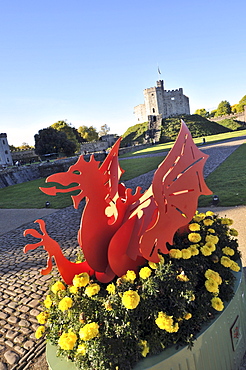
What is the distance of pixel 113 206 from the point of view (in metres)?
3.21

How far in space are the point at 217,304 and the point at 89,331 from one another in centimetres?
115

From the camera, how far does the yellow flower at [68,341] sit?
2086 millimetres

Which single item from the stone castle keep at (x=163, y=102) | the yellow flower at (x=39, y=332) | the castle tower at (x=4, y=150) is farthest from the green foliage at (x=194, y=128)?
the yellow flower at (x=39, y=332)

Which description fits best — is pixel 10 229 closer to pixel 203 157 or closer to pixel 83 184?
pixel 83 184

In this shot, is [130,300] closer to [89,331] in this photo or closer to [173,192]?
[89,331]

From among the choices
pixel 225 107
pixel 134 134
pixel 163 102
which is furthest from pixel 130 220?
pixel 225 107

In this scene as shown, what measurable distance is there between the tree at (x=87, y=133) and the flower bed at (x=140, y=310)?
72.7 meters

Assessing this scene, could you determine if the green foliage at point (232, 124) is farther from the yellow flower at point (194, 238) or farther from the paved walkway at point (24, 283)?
the yellow flower at point (194, 238)

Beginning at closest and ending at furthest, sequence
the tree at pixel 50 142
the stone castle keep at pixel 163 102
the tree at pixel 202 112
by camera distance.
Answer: the tree at pixel 50 142, the stone castle keep at pixel 163 102, the tree at pixel 202 112

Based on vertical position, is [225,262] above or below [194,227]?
below

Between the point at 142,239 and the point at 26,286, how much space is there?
11.2 ft

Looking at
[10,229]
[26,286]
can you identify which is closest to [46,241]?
[26,286]

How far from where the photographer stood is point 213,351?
7.71ft

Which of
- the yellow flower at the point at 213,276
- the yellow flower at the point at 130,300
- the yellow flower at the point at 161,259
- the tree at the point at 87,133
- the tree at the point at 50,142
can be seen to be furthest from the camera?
the tree at the point at 87,133
